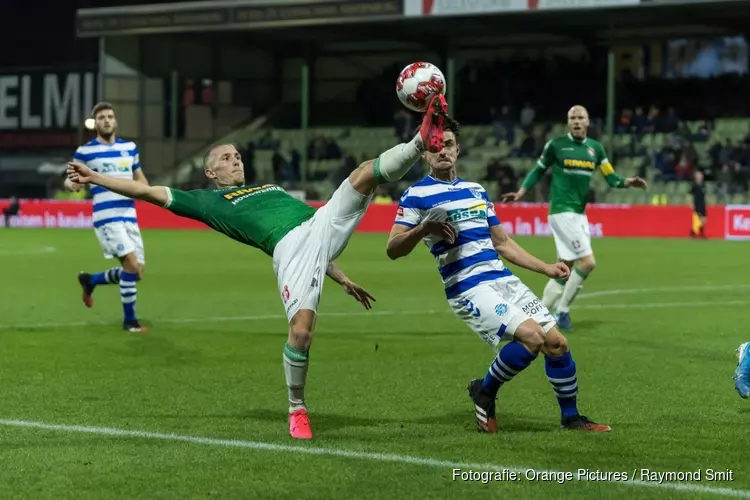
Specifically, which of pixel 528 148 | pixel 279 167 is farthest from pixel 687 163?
pixel 279 167

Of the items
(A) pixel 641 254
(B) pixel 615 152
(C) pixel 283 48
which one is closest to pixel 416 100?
(A) pixel 641 254

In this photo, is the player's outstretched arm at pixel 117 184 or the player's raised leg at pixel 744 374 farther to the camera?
the player's raised leg at pixel 744 374

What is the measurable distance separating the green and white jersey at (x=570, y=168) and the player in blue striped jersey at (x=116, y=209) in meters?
4.62

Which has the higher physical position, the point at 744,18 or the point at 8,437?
the point at 744,18

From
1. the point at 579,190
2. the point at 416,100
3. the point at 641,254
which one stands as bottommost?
the point at 641,254

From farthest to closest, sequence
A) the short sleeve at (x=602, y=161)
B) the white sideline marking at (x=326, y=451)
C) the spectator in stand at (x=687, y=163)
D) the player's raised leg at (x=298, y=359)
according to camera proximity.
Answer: the spectator in stand at (x=687, y=163)
the short sleeve at (x=602, y=161)
the player's raised leg at (x=298, y=359)
the white sideline marking at (x=326, y=451)

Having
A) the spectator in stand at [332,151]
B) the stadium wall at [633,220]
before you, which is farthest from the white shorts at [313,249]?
the spectator in stand at [332,151]

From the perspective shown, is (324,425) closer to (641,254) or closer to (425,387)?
(425,387)

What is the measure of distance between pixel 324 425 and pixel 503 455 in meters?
1.47

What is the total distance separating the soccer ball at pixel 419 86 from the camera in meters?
7.17

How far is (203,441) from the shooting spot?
7.17 meters

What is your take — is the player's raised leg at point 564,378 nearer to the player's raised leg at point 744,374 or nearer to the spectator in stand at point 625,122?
the player's raised leg at point 744,374

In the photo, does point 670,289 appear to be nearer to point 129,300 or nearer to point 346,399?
point 129,300

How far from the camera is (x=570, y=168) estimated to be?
560 inches
